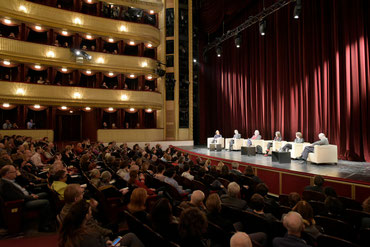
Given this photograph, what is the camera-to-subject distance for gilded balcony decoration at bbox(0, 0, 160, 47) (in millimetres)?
11656

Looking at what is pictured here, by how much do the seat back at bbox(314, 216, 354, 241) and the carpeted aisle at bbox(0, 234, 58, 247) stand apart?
3.18 meters

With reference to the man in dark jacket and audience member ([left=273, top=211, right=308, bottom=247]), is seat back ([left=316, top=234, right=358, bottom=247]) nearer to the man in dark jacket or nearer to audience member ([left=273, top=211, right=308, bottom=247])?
audience member ([left=273, top=211, right=308, bottom=247])

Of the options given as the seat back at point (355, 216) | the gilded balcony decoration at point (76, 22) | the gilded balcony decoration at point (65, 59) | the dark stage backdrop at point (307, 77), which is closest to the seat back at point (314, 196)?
the seat back at point (355, 216)

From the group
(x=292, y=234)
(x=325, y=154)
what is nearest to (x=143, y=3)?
(x=325, y=154)

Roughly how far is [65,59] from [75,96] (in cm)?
199

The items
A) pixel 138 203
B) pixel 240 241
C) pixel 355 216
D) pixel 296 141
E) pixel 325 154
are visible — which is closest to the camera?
pixel 240 241

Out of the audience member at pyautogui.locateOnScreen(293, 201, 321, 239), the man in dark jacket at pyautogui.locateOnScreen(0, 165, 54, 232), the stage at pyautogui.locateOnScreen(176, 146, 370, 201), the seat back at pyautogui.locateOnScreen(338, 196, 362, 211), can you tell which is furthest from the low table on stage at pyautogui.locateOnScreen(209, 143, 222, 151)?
the audience member at pyautogui.locateOnScreen(293, 201, 321, 239)

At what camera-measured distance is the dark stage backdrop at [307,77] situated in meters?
7.45

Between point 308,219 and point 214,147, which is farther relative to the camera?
point 214,147

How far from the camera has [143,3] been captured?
15328 mm

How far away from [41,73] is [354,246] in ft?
51.5

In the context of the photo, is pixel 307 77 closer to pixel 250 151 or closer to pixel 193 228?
pixel 250 151

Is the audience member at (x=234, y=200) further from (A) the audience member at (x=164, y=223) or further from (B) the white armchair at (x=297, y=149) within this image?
(B) the white armchair at (x=297, y=149)

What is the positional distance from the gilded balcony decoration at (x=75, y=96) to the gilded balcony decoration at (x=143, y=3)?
5408 millimetres
